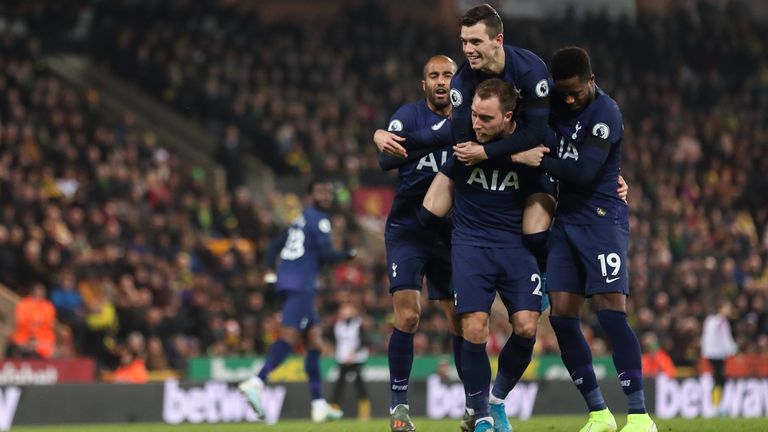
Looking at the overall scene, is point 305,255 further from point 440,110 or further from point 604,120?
point 604,120

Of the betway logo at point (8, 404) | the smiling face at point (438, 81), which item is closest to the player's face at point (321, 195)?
the betway logo at point (8, 404)

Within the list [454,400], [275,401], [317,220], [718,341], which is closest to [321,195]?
[317,220]

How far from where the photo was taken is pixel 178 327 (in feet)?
70.0

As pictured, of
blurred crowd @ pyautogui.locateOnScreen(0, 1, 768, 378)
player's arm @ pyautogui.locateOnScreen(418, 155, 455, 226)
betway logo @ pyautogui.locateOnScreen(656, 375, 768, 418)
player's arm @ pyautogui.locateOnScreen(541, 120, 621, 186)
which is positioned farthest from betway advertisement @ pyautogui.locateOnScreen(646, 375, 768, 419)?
player's arm @ pyautogui.locateOnScreen(541, 120, 621, 186)

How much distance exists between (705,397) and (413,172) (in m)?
11.0

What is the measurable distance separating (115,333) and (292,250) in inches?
250

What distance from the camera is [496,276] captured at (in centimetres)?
916

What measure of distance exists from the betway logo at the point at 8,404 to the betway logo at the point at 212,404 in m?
1.86

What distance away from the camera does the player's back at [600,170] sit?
9227 millimetres

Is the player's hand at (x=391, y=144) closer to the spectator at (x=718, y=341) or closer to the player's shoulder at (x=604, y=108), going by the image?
the player's shoulder at (x=604, y=108)

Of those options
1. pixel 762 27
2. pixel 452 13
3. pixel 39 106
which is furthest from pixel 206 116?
pixel 762 27

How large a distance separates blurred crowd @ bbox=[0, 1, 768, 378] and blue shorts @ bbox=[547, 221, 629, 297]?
810 centimetres

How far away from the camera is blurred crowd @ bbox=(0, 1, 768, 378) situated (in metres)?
21.7

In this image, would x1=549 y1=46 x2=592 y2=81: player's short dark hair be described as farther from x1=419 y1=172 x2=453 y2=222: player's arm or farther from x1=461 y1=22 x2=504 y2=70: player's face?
x1=419 y1=172 x2=453 y2=222: player's arm
